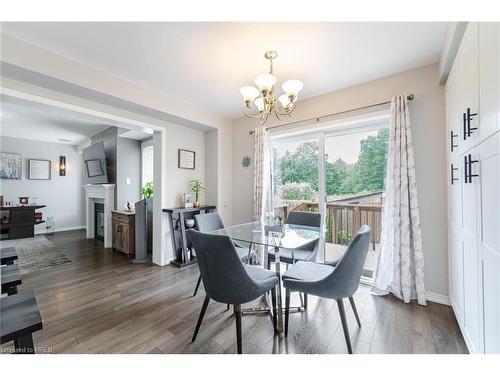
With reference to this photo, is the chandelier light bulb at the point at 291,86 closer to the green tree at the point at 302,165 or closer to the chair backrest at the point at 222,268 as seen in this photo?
the chair backrest at the point at 222,268

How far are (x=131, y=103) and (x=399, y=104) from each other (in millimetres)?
3164

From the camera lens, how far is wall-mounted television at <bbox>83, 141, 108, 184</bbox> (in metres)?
4.56

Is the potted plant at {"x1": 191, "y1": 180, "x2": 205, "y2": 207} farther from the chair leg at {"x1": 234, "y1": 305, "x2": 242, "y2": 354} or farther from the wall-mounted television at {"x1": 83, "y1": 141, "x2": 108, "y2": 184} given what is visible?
the chair leg at {"x1": 234, "y1": 305, "x2": 242, "y2": 354}

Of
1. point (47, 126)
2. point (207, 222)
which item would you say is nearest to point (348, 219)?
point (207, 222)

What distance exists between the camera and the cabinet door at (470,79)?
4.35ft

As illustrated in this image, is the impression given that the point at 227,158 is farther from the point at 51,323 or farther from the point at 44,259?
the point at 44,259

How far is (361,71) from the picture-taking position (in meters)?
2.40

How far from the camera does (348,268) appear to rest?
5.05ft

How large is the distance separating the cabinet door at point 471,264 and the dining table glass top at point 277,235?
1.07 metres

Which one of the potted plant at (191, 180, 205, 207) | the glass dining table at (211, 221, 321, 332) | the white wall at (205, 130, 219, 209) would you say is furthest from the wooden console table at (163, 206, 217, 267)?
the glass dining table at (211, 221, 321, 332)

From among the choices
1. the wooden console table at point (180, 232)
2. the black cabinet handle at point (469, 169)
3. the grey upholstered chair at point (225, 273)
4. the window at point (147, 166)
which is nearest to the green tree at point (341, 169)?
the black cabinet handle at point (469, 169)

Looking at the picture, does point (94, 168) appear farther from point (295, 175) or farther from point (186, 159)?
point (295, 175)

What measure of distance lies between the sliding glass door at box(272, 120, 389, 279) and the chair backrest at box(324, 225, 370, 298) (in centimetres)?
138
